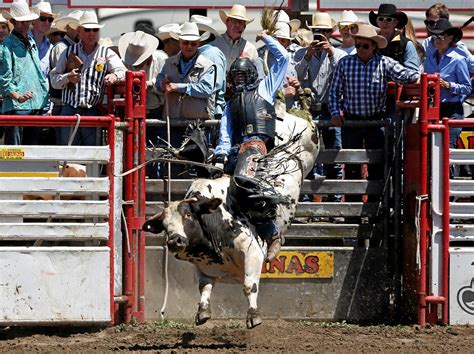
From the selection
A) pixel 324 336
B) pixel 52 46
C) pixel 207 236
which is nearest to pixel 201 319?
pixel 207 236

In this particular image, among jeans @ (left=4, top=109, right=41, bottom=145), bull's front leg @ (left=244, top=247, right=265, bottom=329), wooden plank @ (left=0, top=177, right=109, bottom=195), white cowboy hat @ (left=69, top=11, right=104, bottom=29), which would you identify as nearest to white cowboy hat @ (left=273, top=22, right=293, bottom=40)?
white cowboy hat @ (left=69, top=11, right=104, bottom=29)

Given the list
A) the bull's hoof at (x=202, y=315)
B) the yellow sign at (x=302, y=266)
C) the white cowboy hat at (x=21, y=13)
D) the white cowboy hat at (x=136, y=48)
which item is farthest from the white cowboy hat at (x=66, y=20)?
the bull's hoof at (x=202, y=315)

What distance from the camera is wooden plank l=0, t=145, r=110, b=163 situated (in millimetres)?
8516

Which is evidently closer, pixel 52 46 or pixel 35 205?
pixel 35 205

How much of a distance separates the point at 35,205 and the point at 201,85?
6.48ft

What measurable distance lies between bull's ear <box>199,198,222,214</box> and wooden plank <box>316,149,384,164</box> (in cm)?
168

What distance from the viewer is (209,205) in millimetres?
8031

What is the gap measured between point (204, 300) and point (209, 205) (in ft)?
2.27

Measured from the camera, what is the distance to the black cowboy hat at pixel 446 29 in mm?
10023

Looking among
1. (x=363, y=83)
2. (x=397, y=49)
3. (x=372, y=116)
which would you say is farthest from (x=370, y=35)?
(x=372, y=116)

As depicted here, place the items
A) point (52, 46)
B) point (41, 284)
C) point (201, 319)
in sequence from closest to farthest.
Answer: point (201, 319)
point (41, 284)
point (52, 46)

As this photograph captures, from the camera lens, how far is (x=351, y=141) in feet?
32.1

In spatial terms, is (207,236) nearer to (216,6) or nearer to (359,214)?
(359,214)

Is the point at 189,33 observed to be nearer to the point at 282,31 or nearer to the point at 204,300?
the point at 282,31
